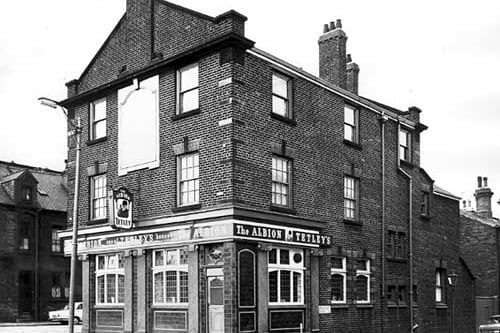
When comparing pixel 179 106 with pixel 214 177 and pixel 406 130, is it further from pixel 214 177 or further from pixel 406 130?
pixel 406 130

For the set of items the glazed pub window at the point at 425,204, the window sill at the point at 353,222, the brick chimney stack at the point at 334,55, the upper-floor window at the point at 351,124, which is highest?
the brick chimney stack at the point at 334,55

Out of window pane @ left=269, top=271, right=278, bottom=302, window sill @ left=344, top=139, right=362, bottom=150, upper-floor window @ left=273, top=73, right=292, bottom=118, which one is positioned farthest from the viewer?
window sill @ left=344, top=139, right=362, bottom=150

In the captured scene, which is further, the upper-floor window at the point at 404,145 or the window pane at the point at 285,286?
the upper-floor window at the point at 404,145

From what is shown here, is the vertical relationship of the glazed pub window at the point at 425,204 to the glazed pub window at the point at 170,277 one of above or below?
above

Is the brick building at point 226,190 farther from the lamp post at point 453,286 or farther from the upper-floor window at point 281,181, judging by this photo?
the lamp post at point 453,286

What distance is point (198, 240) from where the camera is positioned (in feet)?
71.4

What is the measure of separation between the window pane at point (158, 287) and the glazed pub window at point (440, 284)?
16.6 metres

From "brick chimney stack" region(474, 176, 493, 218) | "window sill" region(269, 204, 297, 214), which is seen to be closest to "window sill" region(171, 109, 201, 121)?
"window sill" region(269, 204, 297, 214)

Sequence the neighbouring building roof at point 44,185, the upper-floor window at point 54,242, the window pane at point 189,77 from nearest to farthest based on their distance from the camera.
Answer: the window pane at point 189,77 → the neighbouring building roof at point 44,185 → the upper-floor window at point 54,242

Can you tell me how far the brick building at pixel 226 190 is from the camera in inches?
858

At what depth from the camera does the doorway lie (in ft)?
69.6

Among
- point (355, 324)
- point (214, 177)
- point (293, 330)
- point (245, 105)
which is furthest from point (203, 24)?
point (355, 324)

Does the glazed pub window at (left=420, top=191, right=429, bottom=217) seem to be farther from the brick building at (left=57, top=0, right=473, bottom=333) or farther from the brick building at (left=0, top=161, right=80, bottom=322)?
the brick building at (left=0, top=161, right=80, bottom=322)

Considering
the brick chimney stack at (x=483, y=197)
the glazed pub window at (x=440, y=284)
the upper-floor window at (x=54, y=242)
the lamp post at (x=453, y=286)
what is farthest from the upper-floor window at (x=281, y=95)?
the upper-floor window at (x=54, y=242)
